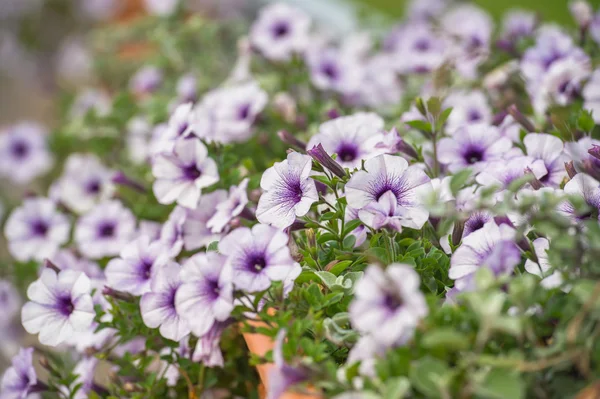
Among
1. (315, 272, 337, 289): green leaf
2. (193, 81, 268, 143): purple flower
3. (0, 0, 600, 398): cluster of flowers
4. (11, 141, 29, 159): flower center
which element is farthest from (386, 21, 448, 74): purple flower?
(11, 141, 29, 159): flower center

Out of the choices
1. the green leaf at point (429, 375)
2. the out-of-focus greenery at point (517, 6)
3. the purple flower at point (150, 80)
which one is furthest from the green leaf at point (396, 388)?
the out-of-focus greenery at point (517, 6)

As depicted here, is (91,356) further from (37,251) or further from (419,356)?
(419,356)

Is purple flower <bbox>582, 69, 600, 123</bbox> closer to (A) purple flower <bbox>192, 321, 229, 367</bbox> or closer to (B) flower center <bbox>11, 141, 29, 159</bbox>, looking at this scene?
(A) purple flower <bbox>192, 321, 229, 367</bbox>

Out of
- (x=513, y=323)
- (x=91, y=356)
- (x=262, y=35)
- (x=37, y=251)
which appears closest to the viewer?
(x=513, y=323)

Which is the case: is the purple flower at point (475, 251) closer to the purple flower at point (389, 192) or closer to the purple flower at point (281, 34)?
the purple flower at point (389, 192)

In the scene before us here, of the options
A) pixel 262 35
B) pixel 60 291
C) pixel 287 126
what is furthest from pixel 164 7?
pixel 60 291
